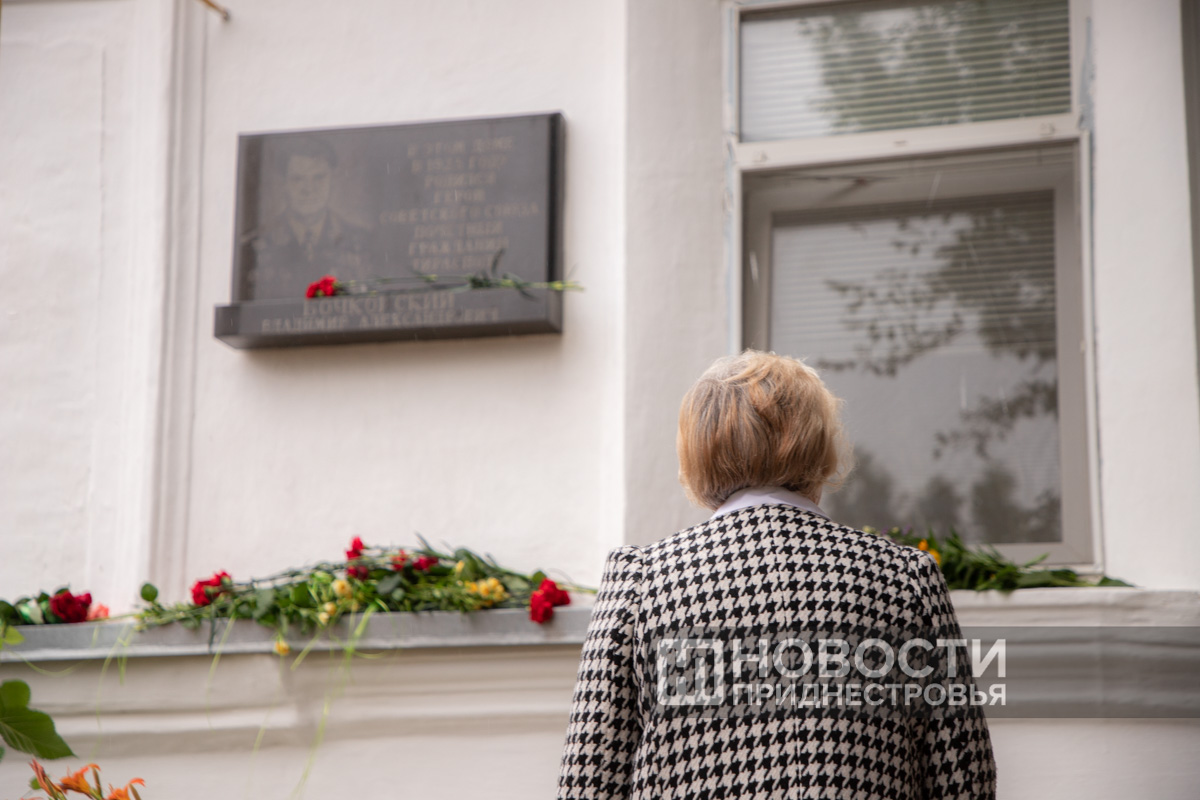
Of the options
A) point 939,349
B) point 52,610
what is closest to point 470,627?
point 52,610

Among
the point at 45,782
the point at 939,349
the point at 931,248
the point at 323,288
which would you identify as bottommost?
the point at 45,782

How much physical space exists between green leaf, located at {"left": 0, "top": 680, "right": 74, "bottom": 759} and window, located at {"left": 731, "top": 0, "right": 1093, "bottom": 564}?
2.02m

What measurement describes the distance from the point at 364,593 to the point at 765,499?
5.15 feet

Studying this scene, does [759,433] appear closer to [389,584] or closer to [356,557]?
[389,584]

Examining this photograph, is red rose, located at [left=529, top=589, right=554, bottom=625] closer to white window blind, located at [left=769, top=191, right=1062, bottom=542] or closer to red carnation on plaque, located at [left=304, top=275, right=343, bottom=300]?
white window blind, located at [left=769, top=191, right=1062, bottom=542]

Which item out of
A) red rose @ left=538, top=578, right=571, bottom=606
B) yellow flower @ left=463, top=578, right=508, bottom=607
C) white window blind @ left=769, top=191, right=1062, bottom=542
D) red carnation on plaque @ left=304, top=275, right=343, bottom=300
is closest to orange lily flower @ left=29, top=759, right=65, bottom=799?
yellow flower @ left=463, top=578, right=508, bottom=607

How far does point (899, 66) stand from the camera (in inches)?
124

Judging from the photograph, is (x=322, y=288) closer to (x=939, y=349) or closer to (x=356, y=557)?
(x=356, y=557)

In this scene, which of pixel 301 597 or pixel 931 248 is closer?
pixel 301 597

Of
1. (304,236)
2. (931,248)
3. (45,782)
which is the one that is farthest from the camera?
(304,236)

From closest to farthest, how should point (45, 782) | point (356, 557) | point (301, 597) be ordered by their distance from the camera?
point (45, 782) < point (301, 597) < point (356, 557)

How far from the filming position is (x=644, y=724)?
151 cm

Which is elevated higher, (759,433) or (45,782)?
(759,433)

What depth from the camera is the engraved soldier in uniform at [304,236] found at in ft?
10.7
